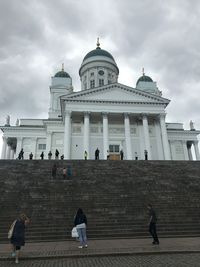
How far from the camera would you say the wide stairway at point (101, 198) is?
47.6 feet

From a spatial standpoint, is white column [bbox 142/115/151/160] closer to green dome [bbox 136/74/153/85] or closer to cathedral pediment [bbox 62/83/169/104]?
cathedral pediment [bbox 62/83/169/104]

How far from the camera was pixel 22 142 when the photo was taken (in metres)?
51.4

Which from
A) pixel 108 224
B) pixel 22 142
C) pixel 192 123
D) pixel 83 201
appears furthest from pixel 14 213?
pixel 192 123

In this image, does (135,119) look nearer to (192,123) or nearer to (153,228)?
(192,123)

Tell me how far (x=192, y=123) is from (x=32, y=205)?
149ft

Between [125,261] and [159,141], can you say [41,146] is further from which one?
[125,261]

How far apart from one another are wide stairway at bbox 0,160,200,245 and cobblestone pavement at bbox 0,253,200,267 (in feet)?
14.7

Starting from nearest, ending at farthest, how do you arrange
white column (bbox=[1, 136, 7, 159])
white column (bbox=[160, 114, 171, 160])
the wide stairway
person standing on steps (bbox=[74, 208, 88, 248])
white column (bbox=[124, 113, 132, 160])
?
person standing on steps (bbox=[74, 208, 88, 248])
the wide stairway
white column (bbox=[124, 113, 132, 160])
white column (bbox=[160, 114, 171, 160])
white column (bbox=[1, 136, 7, 159])

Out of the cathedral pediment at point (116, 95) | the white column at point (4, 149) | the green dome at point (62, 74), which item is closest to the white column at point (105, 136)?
the cathedral pediment at point (116, 95)

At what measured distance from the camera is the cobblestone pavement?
27.4 feet

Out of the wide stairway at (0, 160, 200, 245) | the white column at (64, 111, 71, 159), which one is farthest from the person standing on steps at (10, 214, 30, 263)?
the white column at (64, 111, 71, 159)

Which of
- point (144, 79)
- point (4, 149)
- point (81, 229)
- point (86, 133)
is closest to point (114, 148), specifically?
point (86, 133)

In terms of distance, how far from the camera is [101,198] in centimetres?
1773

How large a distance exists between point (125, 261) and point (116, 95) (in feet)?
115
